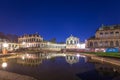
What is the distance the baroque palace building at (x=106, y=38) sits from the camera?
199ft

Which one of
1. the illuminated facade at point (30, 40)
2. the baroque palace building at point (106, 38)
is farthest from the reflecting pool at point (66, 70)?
the illuminated facade at point (30, 40)

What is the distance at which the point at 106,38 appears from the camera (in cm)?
6262

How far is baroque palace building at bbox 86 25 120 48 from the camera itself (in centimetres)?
6066

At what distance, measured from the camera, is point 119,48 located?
57500 millimetres

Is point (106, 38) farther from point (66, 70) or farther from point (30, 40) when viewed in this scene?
point (30, 40)

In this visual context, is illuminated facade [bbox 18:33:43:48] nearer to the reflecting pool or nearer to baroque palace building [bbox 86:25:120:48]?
baroque palace building [bbox 86:25:120:48]

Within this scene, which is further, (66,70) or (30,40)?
(30,40)

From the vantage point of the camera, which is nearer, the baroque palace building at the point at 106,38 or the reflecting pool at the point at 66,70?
the reflecting pool at the point at 66,70

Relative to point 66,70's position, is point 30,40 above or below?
above

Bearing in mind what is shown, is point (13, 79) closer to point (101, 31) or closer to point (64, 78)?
point (64, 78)

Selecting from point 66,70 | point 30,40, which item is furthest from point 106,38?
point 30,40

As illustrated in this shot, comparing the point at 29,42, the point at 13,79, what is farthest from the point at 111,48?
the point at 29,42

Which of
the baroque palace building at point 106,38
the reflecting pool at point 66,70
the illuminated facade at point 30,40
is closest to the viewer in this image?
the reflecting pool at point 66,70

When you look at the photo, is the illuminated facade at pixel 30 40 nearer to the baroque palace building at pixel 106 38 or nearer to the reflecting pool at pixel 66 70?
the baroque palace building at pixel 106 38
